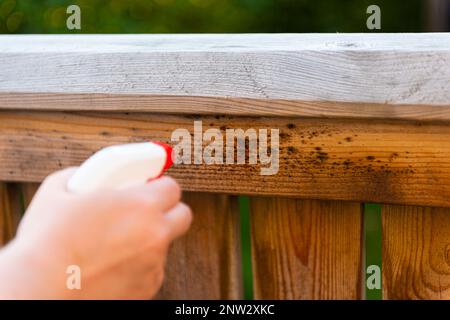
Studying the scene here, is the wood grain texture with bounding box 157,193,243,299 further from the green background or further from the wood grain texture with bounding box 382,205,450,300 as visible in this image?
the green background

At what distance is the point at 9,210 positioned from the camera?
4.26 feet

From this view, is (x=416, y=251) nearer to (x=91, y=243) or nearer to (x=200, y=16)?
(x=91, y=243)

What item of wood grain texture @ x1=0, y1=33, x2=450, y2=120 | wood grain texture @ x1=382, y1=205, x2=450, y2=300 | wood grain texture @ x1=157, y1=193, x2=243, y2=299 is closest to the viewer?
wood grain texture @ x1=0, y1=33, x2=450, y2=120

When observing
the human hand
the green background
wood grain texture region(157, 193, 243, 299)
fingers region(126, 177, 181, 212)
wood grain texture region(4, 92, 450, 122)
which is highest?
the green background

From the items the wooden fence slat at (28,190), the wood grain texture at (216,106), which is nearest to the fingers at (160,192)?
the wood grain texture at (216,106)

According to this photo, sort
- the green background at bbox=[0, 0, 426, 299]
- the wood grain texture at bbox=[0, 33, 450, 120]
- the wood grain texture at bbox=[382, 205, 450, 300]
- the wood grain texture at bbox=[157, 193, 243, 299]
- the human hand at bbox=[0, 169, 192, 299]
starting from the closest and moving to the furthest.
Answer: the human hand at bbox=[0, 169, 192, 299] → the wood grain texture at bbox=[0, 33, 450, 120] → the wood grain texture at bbox=[382, 205, 450, 300] → the wood grain texture at bbox=[157, 193, 243, 299] → the green background at bbox=[0, 0, 426, 299]

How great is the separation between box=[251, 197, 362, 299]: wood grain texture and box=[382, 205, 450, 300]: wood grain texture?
51mm

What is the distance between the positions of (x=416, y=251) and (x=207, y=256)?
36 centimetres

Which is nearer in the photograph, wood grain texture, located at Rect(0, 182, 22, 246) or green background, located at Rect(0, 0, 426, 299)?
wood grain texture, located at Rect(0, 182, 22, 246)

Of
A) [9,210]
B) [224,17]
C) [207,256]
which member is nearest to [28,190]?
[9,210]

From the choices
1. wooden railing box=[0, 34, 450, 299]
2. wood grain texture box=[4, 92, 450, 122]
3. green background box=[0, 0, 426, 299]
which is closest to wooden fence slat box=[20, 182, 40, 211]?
wooden railing box=[0, 34, 450, 299]

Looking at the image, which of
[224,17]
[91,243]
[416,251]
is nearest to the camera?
[91,243]

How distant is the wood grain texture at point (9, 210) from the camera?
4.21 ft

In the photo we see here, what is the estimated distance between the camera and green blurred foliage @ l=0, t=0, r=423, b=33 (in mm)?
3178
